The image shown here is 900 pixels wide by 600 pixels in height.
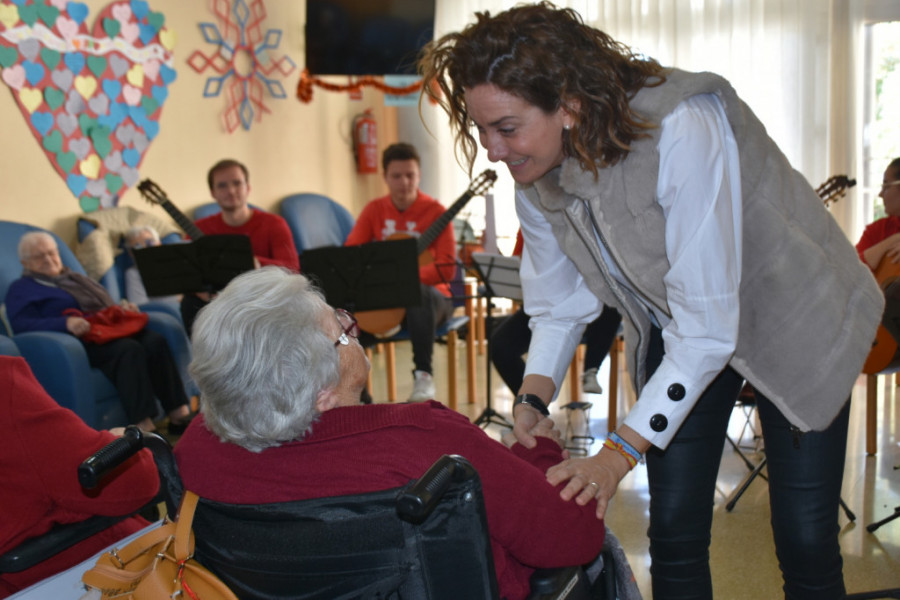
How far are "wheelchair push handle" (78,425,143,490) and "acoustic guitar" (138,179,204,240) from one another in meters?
3.19

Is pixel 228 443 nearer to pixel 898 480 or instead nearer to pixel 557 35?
pixel 557 35

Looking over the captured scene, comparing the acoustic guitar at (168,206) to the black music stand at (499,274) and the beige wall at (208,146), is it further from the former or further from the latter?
the black music stand at (499,274)

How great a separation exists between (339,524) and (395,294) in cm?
253

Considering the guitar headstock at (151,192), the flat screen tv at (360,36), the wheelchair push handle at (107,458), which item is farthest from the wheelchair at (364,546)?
the flat screen tv at (360,36)

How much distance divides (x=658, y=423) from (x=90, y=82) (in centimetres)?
424

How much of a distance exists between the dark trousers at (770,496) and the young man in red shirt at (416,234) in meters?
2.54

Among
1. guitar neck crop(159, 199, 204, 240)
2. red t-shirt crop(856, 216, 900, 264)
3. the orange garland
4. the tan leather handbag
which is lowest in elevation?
the tan leather handbag

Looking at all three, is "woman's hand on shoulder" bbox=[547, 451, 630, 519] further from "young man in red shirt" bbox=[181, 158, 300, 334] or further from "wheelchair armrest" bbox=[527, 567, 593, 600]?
"young man in red shirt" bbox=[181, 158, 300, 334]

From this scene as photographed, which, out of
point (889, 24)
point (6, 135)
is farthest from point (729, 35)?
point (6, 135)

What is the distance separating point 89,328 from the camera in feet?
11.6

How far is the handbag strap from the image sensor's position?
3.28 feet

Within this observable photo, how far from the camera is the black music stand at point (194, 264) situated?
3.62m

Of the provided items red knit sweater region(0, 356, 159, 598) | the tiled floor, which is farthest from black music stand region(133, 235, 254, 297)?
red knit sweater region(0, 356, 159, 598)

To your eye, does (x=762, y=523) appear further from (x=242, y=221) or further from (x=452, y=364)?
(x=242, y=221)
